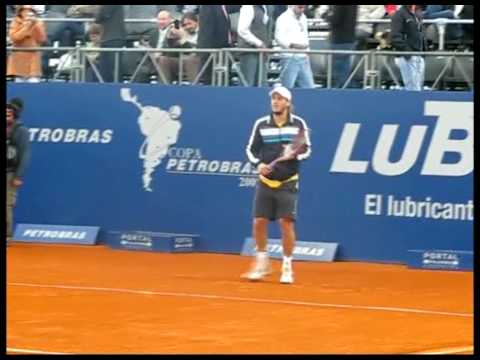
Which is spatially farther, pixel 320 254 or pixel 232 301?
pixel 320 254

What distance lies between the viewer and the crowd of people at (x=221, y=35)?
19.4 metres

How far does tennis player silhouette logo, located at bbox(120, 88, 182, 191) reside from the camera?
20.4 m

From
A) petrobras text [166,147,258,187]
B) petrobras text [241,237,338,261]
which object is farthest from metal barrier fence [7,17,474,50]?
petrobras text [241,237,338,261]

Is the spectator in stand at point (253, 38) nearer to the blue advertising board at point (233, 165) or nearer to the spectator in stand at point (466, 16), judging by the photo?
the blue advertising board at point (233, 165)

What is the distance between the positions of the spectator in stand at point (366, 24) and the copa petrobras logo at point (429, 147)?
169cm

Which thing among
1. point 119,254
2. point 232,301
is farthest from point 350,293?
point 119,254

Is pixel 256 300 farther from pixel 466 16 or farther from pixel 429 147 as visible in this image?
pixel 466 16

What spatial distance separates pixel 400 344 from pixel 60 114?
424 inches

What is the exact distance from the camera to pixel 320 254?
62.4ft

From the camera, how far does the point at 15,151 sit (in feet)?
66.5

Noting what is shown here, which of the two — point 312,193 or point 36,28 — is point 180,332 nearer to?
point 312,193

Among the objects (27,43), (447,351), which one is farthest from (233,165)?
(447,351)

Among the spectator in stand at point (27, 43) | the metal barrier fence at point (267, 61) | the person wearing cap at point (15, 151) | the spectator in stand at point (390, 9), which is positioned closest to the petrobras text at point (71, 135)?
the person wearing cap at point (15, 151)
